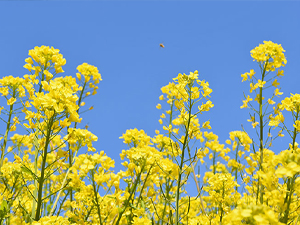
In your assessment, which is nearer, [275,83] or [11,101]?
[11,101]

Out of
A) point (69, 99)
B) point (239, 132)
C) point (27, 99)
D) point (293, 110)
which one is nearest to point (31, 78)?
point (27, 99)

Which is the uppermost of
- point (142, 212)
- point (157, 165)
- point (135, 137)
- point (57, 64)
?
point (57, 64)

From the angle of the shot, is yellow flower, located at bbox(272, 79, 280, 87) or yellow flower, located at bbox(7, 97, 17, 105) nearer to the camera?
yellow flower, located at bbox(7, 97, 17, 105)

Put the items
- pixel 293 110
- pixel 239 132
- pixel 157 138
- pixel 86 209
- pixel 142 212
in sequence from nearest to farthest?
pixel 142 212 < pixel 86 209 < pixel 293 110 < pixel 157 138 < pixel 239 132

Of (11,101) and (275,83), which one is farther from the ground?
(275,83)

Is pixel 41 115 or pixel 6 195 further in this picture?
pixel 6 195

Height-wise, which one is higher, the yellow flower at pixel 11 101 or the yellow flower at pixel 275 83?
the yellow flower at pixel 275 83

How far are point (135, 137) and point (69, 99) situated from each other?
124 centimetres

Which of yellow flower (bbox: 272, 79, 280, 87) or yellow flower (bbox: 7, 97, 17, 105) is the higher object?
yellow flower (bbox: 272, 79, 280, 87)

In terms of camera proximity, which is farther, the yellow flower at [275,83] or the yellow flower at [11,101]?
the yellow flower at [275,83]

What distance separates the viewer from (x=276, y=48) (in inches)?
157

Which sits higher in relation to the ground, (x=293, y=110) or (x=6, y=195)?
(x=293, y=110)

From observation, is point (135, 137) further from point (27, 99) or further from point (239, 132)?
point (239, 132)

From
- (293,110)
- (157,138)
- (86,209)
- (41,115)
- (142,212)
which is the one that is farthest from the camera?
(157,138)
